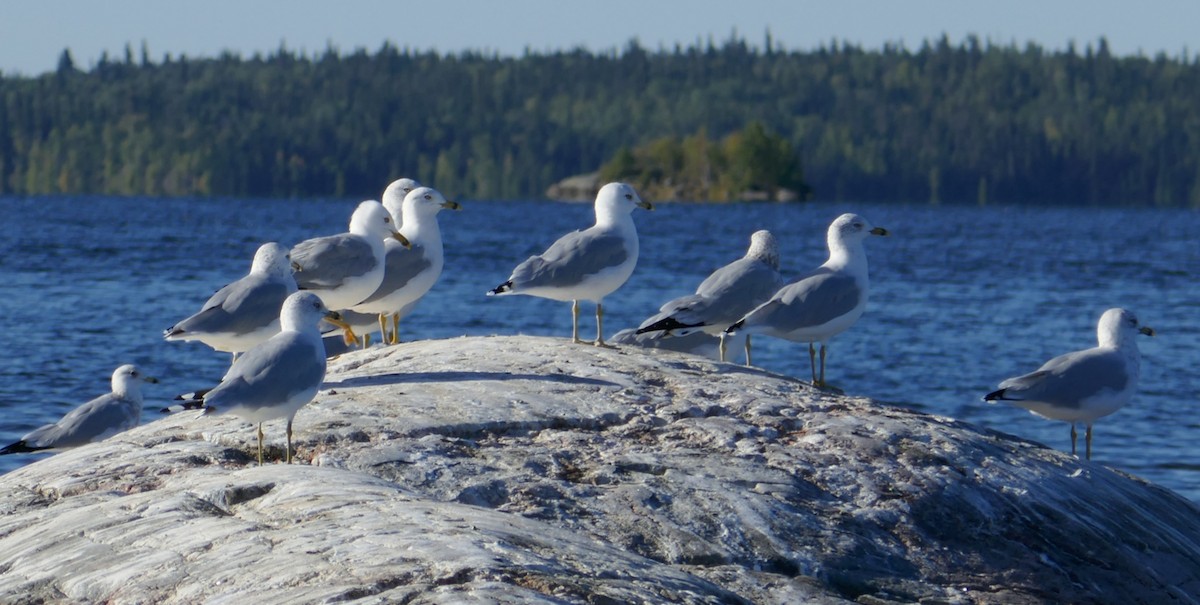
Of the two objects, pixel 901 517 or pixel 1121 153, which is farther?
pixel 1121 153

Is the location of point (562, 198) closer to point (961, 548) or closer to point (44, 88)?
point (44, 88)

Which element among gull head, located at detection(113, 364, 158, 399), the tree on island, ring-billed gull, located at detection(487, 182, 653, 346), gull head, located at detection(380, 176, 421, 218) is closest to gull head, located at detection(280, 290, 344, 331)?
ring-billed gull, located at detection(487, 182, 653, 346)

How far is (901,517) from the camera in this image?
24.5 feet

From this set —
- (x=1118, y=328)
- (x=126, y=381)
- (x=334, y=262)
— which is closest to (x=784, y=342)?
(x=126, y=381)

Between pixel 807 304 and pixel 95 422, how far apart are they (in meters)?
5.80

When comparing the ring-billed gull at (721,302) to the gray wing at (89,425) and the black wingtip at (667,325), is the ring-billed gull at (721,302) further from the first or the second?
the gray wing at (89,425)

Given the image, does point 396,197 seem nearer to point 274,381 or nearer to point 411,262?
point 411,262

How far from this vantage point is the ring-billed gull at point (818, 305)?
10.2 metres

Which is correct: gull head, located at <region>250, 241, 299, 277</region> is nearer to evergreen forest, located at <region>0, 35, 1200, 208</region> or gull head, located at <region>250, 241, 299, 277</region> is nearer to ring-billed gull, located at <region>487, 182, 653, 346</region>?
ring-billed gull, located at <region>487, 182, 653, 346</region>

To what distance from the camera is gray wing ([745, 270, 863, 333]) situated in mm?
10242

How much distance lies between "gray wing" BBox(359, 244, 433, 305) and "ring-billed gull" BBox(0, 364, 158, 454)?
9.44 ft

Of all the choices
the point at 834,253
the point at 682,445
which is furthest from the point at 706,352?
the point at 682,445

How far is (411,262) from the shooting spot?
11.4 meters

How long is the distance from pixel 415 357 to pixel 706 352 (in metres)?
3.65
